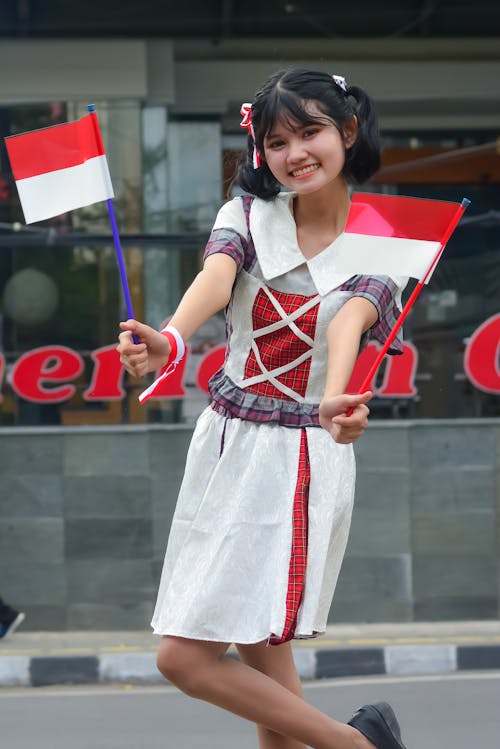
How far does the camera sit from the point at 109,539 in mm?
7715

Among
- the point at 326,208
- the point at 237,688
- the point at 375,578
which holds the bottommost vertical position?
the point at 237,688

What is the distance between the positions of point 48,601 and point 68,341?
1410mm

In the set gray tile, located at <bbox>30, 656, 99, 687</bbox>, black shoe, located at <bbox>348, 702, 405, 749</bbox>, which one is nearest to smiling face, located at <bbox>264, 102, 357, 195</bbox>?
black shoe, located at <bbox>348, 702, 405, 749</bbox>

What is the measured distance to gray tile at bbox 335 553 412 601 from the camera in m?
7.73

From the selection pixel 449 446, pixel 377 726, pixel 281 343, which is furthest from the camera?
pixel 449 446

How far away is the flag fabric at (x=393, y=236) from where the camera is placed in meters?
3.14

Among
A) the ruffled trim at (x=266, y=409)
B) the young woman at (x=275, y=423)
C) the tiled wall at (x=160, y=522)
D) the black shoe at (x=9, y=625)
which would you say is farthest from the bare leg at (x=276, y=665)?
the tiled wall at (x=160, y=522)

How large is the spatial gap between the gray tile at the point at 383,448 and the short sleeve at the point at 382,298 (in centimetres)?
427

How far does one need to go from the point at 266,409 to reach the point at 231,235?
414 millimetres

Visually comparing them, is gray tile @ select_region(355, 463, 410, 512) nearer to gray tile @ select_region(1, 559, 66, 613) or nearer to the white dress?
gray tile @ select_region(1, 559, 66, 613)

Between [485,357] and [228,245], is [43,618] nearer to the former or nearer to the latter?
[485,357]

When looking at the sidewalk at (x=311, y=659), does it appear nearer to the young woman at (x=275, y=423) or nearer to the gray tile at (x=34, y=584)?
the gray tile at (x=34, y=584)

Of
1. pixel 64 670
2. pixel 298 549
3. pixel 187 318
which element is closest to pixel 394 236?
pixel 187 318
